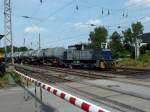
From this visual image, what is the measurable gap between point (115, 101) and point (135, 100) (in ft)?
2.30

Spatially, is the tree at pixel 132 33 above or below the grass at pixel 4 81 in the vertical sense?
above

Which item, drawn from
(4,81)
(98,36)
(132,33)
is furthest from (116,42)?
(4,81)

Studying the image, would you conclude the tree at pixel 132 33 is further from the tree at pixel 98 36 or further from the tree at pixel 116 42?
the tree at pixel 98 36

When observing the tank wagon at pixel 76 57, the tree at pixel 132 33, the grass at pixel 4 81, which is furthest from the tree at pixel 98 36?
the grass at pixel 4 81

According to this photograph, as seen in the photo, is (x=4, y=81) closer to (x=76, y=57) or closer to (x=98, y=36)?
(x=76, y=57)

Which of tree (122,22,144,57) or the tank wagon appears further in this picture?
tree (122,22,144,57)

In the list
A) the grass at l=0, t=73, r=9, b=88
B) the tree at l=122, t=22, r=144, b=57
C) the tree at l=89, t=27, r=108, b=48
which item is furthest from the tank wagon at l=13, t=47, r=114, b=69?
the tree at l=89, t=27, r=108, b=48

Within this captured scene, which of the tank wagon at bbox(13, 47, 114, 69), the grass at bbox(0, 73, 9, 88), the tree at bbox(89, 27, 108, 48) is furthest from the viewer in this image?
the tree at bbox(89, 27, 108, 48)

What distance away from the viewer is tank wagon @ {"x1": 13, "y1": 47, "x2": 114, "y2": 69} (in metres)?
37.7

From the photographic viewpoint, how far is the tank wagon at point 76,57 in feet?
124

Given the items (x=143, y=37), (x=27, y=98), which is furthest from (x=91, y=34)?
(x=27, y=98)

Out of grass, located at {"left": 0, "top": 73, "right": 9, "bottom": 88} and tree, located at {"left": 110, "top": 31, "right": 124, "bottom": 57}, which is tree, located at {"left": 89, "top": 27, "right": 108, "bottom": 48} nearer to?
tree, located at {"left": 110, "top": 31, "right": 124, "bottom": 57}

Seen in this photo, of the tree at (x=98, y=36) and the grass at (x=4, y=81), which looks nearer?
the grass at (x=4, y=81)

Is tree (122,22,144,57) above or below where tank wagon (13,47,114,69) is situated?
above
